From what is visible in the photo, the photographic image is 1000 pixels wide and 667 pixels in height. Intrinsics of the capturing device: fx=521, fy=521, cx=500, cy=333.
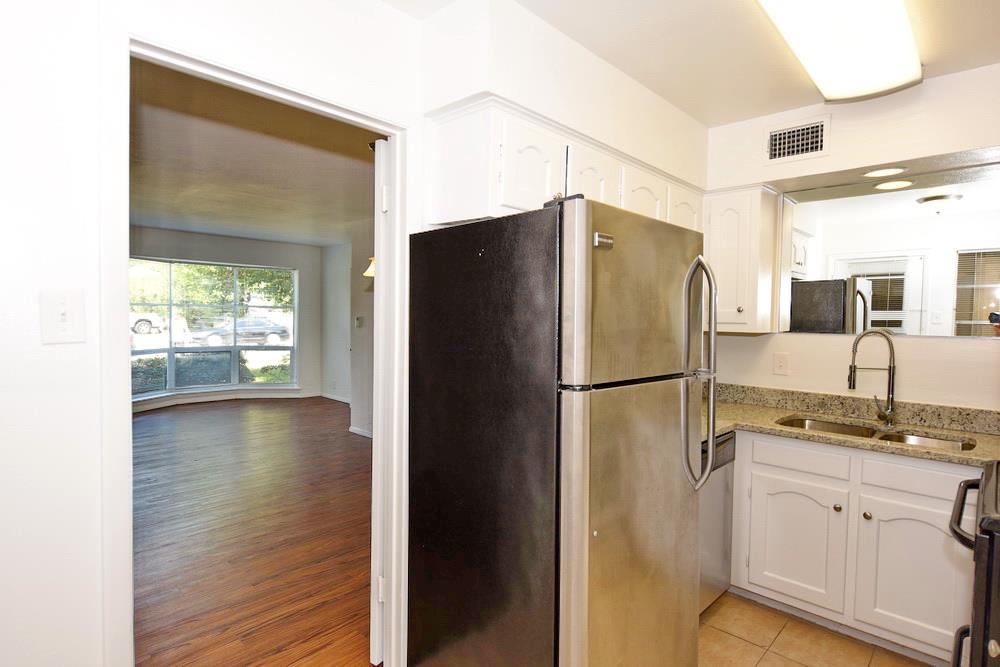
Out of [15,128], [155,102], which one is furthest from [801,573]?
[155,102]

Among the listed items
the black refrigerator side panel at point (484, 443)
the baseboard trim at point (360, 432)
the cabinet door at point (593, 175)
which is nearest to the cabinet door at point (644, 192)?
the cabinet door at point (593, 175)

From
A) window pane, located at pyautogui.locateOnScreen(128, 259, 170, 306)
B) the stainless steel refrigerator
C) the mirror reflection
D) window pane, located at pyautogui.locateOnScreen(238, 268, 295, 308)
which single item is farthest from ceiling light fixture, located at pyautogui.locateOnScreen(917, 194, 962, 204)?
window pane, located at pyautogui.locateOnScreen(128, 259, 170, 306)

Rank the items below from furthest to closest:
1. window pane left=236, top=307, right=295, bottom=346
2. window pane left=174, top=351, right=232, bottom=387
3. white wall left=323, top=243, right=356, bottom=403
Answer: window pane left=236, top=307, right=295, bottom=346 < white wall left=323, top=243, right=356, bottom=403 < window pane left=174, top=351, right=232, bottom=387

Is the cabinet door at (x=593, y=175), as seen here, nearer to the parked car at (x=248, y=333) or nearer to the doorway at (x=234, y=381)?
the doorway at (x=234, y=381)

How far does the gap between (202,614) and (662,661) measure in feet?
6.75

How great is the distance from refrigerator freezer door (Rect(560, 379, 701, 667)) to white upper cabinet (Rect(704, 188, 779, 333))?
49.1 inches

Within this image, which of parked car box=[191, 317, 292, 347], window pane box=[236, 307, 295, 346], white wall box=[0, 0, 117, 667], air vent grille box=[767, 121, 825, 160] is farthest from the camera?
window pane box=[236, 307, 295, 346]

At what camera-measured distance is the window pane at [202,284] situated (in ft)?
24.9

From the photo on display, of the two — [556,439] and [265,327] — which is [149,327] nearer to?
[265,327]

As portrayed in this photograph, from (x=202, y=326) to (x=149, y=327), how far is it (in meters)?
0.69

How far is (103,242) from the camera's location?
1.28m

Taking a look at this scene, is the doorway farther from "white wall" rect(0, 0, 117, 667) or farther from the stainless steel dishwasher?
the stainless steel dishwasher

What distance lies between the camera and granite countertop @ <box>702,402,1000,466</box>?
6.48ft

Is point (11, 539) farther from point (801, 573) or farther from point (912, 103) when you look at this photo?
point (912, 103)
